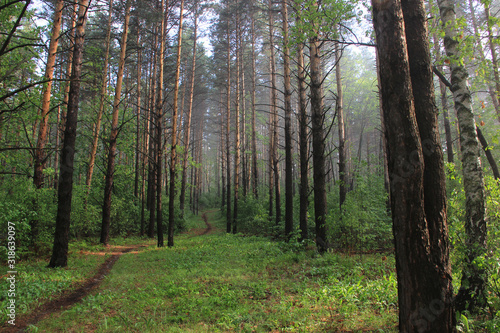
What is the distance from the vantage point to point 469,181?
4.31 m

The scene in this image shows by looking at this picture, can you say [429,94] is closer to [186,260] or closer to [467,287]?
[467,287]

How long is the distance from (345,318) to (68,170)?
326 inches

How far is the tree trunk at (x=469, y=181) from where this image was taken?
12.1 ft

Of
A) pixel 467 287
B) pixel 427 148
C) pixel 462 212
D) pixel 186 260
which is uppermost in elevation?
pixel 427 148

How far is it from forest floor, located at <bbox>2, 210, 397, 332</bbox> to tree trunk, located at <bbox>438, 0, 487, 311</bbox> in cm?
113

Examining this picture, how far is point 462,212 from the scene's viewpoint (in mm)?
4285

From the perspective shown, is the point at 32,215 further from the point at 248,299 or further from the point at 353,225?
the point at 353,225

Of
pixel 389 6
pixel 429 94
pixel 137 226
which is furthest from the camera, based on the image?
pixel 137 226

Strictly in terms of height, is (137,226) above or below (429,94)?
below

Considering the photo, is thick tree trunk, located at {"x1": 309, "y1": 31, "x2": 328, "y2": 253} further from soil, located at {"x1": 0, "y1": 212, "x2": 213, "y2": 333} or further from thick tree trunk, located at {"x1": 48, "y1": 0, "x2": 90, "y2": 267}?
thick tree trunk, located at {"x1": 48, "y1": 0, "x2": 90, "y2": 267}

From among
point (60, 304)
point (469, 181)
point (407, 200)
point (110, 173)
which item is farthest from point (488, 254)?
point (110, 173)

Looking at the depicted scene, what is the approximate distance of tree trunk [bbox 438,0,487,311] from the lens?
368 cm

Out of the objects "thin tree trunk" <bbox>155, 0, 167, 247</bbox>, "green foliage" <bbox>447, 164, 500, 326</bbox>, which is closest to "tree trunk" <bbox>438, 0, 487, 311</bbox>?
"green foliage" <bbox>447, 164, 500, 326</bbox>

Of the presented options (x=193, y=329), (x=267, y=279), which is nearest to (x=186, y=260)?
(x=267, y=279)
